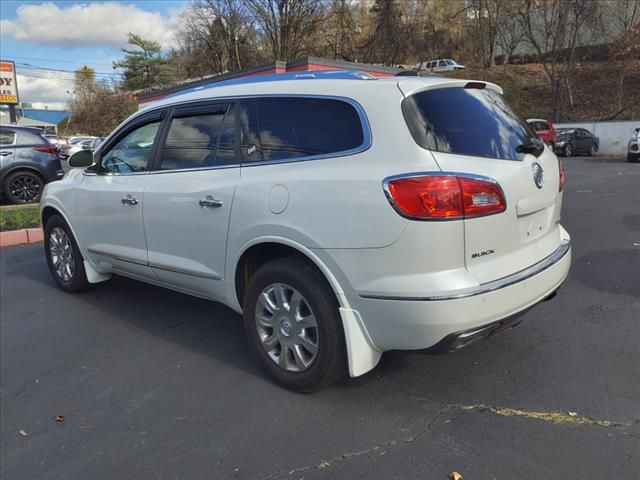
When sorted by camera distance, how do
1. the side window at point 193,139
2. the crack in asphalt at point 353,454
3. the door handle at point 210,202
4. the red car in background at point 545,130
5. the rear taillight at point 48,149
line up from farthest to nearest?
the red car in background at point 545,130 → the rear taillight at point 48,149 → the side window at point 193,139 → the door handle at point 210,202 → the crack in asphalt at point 353,454

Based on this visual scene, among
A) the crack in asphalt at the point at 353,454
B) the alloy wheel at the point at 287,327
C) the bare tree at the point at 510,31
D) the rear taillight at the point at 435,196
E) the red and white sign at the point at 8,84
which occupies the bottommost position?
the crack in asphalt at the point at 353,454

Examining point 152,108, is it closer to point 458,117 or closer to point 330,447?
point 458,117

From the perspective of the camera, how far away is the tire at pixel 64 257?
16.5 feet

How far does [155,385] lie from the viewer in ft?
11.1

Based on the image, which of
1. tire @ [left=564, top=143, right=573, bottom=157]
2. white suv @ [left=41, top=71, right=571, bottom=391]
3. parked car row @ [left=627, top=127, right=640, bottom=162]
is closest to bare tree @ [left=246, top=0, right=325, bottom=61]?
tire @ [left=564, top=143, right=573, bottom=157]

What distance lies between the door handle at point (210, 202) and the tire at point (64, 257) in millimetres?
2172

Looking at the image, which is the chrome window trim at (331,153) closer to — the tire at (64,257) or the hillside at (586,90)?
the tire at (64,257)

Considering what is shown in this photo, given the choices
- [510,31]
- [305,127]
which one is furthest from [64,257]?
[510,31]

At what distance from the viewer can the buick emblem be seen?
2944mm

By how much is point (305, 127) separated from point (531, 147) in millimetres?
1323

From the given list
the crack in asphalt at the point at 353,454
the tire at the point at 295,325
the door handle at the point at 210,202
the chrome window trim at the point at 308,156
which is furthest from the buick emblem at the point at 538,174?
the door handle at the point at 210,202

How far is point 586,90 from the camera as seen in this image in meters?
33.6

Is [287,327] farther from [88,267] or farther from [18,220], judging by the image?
[18,220]

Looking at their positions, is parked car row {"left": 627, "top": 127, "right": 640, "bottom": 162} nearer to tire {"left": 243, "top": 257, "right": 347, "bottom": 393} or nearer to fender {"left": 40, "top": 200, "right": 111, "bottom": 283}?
fender {"left": 40, "top": 200, "right": 111, "bottom": 283}
